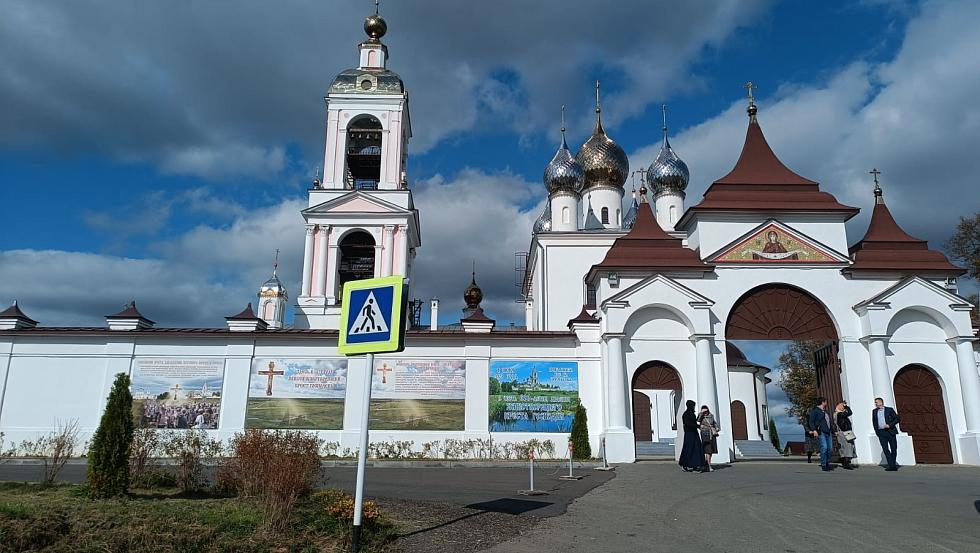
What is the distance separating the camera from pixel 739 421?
113 ft

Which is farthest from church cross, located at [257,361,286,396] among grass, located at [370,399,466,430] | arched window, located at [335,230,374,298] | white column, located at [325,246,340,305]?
arched window, located at [335,230,374,298]

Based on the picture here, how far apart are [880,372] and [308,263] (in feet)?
79.1

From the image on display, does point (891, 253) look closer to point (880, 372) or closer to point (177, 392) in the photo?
point (880, 372)

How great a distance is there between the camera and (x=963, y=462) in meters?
19.6

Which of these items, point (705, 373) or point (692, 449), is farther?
point (705, 373)

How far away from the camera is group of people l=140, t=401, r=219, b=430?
20.7m

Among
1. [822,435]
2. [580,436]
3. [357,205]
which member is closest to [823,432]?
[822,435]

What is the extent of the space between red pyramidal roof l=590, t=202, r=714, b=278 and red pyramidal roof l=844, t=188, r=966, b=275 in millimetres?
5123

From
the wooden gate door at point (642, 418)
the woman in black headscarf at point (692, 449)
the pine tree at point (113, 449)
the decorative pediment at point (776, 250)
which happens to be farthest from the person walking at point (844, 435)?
the wooden gate door at point (642, 418)

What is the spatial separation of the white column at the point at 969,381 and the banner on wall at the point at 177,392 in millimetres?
23131

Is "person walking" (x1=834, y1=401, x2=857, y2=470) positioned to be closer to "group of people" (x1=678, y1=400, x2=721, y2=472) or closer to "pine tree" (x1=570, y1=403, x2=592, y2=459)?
"group of people" (x1=678, y1=400, x2=721, y2=472)

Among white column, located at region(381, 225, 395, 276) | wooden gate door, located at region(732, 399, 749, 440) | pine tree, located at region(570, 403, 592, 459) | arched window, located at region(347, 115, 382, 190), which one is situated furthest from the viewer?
arched window, located at region(347, 115, 382, 190)

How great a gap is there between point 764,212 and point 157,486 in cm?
1950

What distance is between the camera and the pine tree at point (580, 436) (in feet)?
64.2
